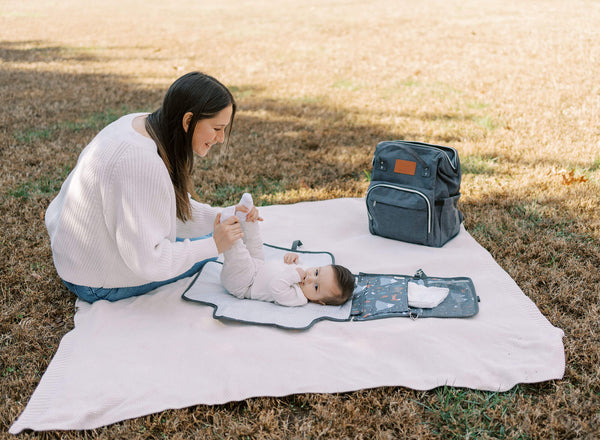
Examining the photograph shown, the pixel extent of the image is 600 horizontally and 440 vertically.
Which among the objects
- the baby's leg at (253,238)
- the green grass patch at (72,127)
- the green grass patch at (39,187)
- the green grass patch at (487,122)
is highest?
the baby's leg at (253,238)

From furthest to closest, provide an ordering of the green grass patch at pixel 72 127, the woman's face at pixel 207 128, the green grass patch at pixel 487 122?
the green grass patch at pixel 487 122
the green grass patch at pixel 72 127
the woman's face at pixel 207 128

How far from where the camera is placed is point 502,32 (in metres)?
10.9

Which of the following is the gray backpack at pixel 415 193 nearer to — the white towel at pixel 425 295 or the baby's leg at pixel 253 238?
the white towel at pixel 425 295

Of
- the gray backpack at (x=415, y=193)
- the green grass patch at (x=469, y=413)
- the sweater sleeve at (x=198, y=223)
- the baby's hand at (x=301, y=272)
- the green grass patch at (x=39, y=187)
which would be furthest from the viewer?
the green grass patch at (x=39, y=187)

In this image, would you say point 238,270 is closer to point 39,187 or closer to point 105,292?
point 105,292

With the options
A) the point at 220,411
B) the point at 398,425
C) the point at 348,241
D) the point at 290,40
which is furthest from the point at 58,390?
the point at 290,40

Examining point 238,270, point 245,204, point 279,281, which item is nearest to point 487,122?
point 245,204

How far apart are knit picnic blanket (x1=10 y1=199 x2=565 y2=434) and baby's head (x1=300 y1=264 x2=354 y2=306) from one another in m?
0.19

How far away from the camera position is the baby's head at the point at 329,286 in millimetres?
3002

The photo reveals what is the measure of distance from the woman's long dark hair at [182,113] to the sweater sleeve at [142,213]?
0.15 m

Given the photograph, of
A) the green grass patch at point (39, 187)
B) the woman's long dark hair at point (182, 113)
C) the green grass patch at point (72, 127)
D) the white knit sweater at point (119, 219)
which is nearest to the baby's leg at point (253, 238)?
the white knit sweater at point (119, 219)

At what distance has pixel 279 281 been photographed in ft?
9.82

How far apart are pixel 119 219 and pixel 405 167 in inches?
78.2

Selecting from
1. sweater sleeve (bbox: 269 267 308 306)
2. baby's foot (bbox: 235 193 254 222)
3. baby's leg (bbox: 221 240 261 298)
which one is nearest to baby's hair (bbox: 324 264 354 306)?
sweater sleeve (bbox: 269 267 308 306)
